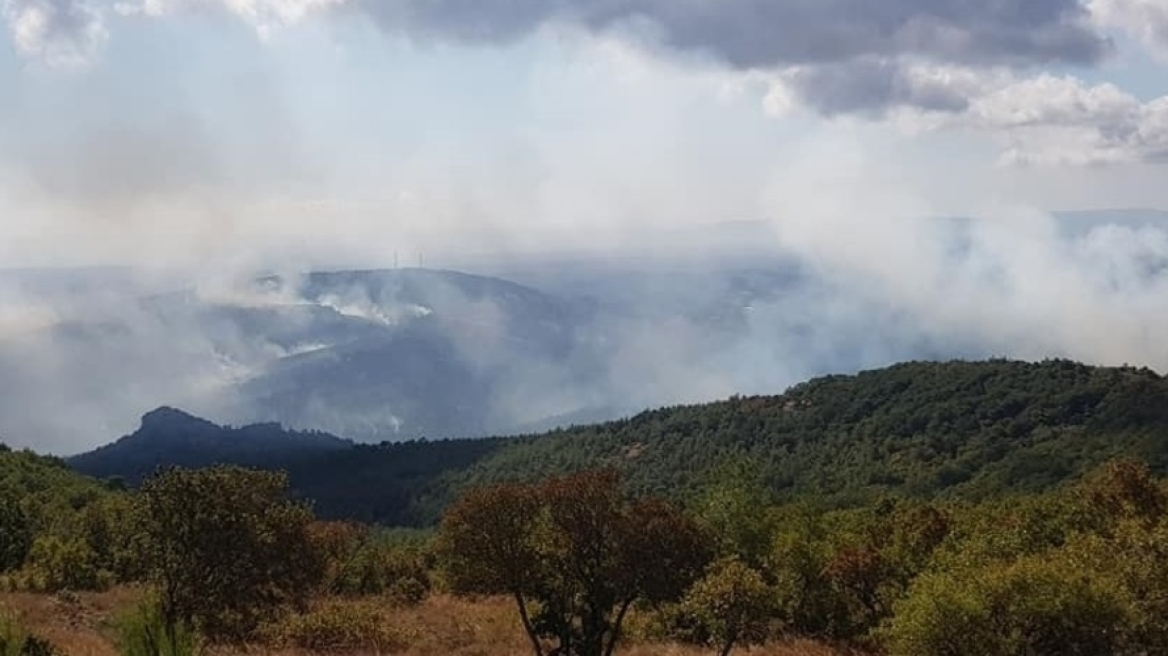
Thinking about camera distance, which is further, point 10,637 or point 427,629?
point 427,629

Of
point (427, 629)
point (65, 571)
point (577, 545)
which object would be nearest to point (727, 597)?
point (577, 545)

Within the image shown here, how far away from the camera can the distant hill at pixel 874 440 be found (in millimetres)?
136250

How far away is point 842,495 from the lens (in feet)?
404

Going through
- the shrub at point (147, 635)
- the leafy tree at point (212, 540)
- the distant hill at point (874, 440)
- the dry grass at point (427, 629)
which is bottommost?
the dry grass at point (427, 629)

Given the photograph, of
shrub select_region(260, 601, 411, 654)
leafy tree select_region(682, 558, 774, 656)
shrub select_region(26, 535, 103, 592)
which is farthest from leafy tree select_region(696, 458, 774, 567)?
shrub select_region(26, 535, 103, 592)

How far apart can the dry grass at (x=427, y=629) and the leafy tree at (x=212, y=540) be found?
5.49 metres

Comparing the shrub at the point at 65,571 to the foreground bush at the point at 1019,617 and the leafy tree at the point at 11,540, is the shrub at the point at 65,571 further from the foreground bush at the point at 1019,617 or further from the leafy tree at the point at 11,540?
the foreground bush at the point at 1019,617

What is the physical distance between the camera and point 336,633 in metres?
29.0

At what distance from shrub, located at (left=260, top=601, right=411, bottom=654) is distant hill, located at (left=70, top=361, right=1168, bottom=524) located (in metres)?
95.5

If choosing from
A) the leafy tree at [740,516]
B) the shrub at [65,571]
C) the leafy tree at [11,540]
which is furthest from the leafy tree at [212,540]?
the leafy tree at [11,540]

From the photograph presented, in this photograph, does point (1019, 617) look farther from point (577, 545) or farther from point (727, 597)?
point (577, 545)

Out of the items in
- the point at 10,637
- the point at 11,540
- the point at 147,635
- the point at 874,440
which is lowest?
the point at 147,635

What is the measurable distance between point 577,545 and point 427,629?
1220 cm

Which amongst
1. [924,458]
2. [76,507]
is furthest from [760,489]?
[924,458]
